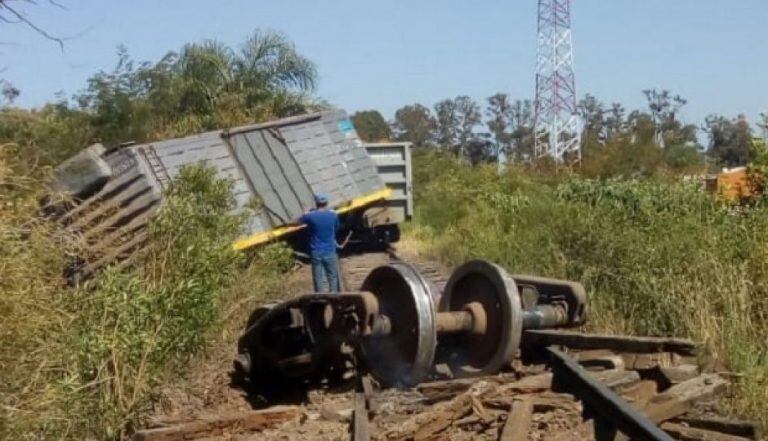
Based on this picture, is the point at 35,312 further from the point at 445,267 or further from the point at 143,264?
the point at 445,267

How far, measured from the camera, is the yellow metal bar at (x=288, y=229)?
15752 mm

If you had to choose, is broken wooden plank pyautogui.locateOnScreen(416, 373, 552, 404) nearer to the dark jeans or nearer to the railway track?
the railway track

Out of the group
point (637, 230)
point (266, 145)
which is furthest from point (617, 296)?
point (266, 145)

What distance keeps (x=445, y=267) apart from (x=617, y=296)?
5.40 meters

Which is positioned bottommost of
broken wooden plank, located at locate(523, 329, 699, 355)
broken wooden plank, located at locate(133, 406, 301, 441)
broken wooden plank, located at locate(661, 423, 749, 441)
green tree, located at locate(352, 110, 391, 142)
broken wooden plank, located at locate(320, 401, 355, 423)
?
broken wooden plank, located at locate(661, 423, 749, 441)

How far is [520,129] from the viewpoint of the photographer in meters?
60.5

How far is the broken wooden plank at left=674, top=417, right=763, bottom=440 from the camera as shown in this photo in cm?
699

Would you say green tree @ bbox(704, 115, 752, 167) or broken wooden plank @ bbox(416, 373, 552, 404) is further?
green tree @ bbox(704, 115, 752, 167)

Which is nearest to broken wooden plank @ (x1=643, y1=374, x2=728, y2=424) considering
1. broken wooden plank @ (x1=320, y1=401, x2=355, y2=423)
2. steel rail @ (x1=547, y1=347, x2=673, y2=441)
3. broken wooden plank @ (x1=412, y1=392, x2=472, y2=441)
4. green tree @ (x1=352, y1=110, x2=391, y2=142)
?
steel rail @ (x1=547, y1=347, x2=673, y2=441)

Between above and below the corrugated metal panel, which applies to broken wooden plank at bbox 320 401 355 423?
below

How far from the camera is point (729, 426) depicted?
23.2 feet

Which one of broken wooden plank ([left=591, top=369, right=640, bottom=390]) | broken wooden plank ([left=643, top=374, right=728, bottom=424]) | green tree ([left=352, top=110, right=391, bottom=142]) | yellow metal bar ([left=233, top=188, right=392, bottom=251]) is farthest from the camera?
green tree ([left=352, top=110, right=391, bottom=142])

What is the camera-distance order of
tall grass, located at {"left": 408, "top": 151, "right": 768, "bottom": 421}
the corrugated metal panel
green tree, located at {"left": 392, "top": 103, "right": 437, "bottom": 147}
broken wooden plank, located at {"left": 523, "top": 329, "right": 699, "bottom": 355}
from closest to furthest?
1. broken wooden plank, located at {"left": 523, "top": 329, "right": 699, "bottom": 355}
2. tall grass, located at {"left": 408, "top": 151, "right": 768, "bottom": 421}
3. the corrugated metal panel
4. green tree, located at {"left": 392, "top": 103, "right": 437, "bottom": 147}

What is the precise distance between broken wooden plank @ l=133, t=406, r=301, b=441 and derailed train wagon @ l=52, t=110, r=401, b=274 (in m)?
5.60
